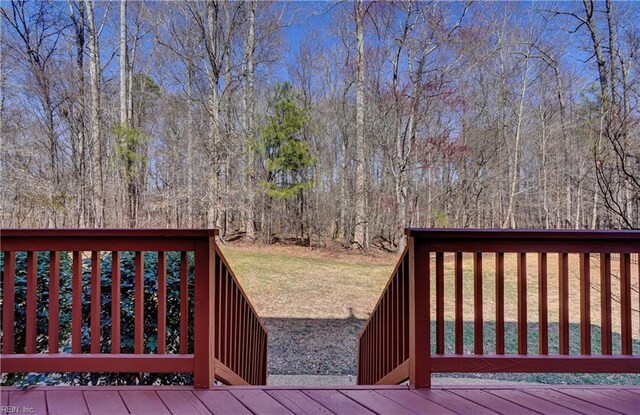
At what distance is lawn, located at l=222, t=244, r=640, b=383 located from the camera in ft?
13.8

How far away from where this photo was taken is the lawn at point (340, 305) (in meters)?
4.21

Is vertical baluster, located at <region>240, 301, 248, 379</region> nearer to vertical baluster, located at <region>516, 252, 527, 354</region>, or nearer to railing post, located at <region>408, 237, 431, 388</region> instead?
railing post, located at <region>408, 237, 431, 388</region>

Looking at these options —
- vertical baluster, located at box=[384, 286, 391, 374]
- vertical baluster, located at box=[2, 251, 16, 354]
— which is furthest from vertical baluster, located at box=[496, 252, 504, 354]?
vertical baluster, located at box=[2, 251, 16, 354]

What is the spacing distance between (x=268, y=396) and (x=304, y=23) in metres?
11.1

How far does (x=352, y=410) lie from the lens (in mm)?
1436

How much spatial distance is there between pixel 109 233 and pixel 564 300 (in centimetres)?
242

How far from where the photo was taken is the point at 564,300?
1.67 metres

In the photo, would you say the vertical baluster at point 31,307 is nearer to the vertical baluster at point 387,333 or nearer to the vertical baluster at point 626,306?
the vertical baluster at point 387,333

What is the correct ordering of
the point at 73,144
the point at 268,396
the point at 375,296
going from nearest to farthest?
the point at 268,396 → the point at 375,296 → the point at 73,144

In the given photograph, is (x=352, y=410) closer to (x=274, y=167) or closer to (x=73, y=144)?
Answer: (x=274, y=167)

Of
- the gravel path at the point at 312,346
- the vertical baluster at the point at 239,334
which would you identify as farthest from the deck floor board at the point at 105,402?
the gravel path at the point at 312,346

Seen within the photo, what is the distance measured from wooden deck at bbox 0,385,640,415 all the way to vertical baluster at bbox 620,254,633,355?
0.22 m

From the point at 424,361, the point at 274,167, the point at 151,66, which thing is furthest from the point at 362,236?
the point at 151,66

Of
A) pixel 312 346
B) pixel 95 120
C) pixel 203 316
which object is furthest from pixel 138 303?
pixel 95 120
